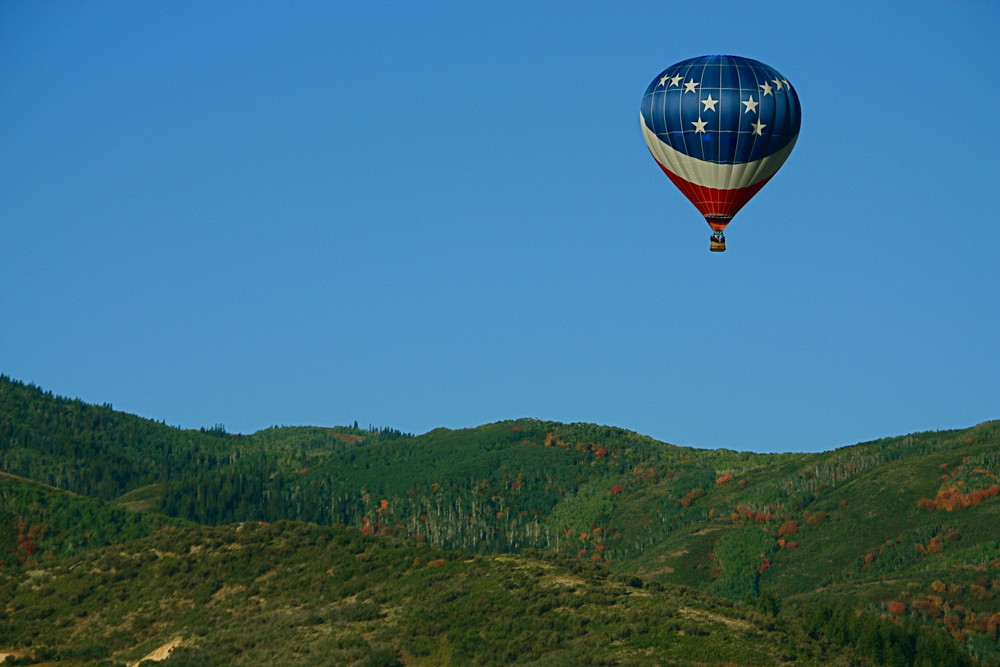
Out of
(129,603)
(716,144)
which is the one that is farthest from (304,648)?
(716,144)

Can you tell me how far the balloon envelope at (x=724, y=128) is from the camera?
4114 inches

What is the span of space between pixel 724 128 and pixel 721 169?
2.74m

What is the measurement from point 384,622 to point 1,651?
2970cm

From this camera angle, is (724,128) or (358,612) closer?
(724,128)

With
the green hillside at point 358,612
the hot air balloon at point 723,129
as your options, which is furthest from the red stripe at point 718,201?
the green hillside at point 358,612

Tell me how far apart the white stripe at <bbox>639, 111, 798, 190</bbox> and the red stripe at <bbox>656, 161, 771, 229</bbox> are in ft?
1.10

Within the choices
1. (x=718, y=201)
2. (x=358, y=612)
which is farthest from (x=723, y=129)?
(x=358, y=612)

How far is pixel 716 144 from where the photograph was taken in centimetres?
10456

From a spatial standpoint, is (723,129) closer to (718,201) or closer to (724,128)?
(724,128)

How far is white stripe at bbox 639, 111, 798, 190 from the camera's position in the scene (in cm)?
10475

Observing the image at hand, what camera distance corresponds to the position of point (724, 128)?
104312 mm

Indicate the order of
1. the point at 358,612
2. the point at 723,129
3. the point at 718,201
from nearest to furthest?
the point at 723,129, the point at 718,201, the point at 358,612

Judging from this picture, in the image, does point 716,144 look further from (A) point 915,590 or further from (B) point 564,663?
(A) point 915,590

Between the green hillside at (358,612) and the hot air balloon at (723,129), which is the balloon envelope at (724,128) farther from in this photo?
the green hillside at (358,612)
